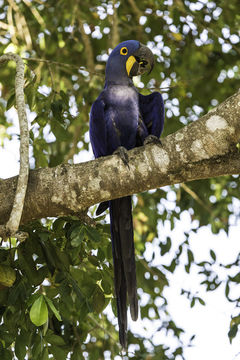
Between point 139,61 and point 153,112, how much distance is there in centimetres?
30

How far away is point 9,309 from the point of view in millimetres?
1495

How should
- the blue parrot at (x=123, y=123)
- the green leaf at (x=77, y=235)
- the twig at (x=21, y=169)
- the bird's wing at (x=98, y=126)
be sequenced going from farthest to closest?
the bird's wing at (x=98, y=126)
the blue parrot at (x=123, y=123)
the green leaf at (x=77, y=235)
the twig at (x=21, y=169)

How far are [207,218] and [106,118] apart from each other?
93 cm

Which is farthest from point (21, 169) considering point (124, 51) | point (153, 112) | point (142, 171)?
point (124, 51)

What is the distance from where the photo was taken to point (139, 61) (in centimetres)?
235

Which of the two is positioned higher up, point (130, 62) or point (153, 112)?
point (130, 62)

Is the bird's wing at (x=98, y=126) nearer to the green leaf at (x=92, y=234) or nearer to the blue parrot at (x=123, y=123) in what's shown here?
the blue parrot at (x=123, y=123)

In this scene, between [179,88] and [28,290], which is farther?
[179,88]

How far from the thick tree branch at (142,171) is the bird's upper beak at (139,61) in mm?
913

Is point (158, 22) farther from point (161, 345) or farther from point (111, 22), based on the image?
point (161, 345)

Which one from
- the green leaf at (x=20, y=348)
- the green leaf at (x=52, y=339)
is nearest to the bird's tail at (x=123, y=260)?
the green leaf at (x=52, y=339)

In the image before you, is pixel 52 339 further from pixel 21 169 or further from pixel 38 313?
pixel 21 169

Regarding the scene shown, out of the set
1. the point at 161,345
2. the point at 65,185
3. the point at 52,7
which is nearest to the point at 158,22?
the point at 52,7

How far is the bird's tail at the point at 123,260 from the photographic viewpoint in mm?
1748
